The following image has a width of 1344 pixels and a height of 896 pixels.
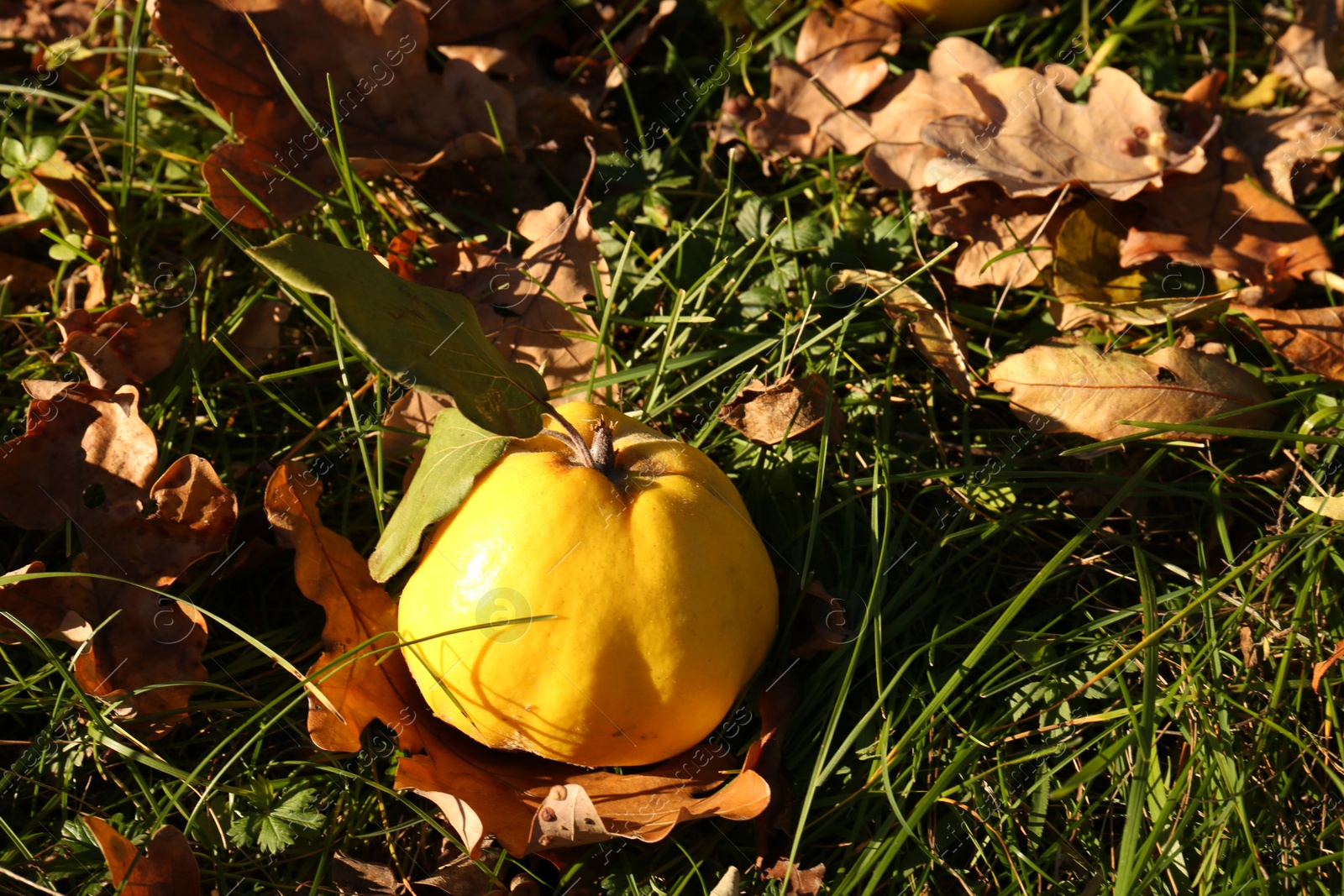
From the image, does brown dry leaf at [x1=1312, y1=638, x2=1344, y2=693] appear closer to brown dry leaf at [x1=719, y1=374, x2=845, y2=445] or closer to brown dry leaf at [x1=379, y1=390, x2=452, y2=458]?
brown dry leaf at [x1=719, y1=374, x2=845, y2=445]

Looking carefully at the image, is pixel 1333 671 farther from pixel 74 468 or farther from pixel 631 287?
pixel 74 468

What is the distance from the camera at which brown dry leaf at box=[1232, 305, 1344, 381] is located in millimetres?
2826

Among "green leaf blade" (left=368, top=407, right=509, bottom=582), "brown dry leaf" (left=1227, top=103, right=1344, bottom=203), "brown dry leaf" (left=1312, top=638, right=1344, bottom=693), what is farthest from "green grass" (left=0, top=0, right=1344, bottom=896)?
"green leaf blade" (left=368, top=407, right=509, bottom=582)

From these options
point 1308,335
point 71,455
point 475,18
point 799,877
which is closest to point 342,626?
point 71,455

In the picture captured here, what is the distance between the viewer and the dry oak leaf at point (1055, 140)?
3.11m

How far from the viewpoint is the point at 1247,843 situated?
2.16m

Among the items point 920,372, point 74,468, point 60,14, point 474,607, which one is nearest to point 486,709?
point 474,607

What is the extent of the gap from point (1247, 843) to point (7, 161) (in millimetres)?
4033

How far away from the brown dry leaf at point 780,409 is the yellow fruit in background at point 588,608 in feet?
1.53

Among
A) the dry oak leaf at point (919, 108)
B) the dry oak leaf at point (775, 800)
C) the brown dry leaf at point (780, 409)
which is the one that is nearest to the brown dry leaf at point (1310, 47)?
the dry oak leaf at point (919, 108)

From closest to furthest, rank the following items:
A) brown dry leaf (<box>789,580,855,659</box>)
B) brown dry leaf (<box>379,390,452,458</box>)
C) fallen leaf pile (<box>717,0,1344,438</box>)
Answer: brown dry leaf (<box>789,580,855,659</box>)
brown dry leaf (<box>379,390,452,458</box>)
fallen leaf pile (<box>717,0,1344,438</box>)

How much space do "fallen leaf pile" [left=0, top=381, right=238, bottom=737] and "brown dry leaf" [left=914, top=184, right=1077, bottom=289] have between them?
229cm

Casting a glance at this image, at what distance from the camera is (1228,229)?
318cm

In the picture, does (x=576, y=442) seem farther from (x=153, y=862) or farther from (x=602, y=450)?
(x=153, y=862)
